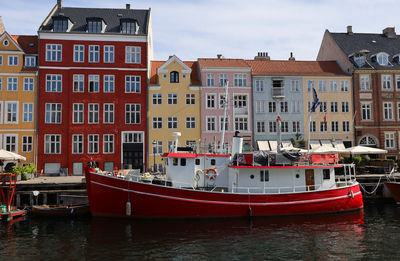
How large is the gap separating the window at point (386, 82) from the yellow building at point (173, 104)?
2270cm

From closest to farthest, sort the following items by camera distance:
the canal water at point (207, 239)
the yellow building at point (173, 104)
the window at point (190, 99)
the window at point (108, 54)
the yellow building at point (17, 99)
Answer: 1. the canal water at point (207, 239)
2. the yellow building at point (17, 99)
3. the window at point (108, 54)
4. the yellow building at point (173, 104)
5. the window at point (190, 99)

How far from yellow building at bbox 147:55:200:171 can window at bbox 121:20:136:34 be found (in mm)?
5166

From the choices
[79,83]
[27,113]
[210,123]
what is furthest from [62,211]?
[210,123]

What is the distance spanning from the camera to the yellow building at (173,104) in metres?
38.0

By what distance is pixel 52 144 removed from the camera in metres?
36.3

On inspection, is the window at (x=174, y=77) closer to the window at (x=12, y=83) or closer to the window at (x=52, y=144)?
the window at (x=52, y=144)

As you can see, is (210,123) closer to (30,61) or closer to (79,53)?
(79,53)

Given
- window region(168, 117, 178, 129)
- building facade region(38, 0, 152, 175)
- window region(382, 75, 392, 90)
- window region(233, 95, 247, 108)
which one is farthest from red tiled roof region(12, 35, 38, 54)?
window region(382, 75, 392, 90)

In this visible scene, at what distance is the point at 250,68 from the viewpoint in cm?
3978

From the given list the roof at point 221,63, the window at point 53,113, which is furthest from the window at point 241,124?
the window at point 53,113

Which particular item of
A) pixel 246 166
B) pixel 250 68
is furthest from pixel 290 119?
pixel 246 166

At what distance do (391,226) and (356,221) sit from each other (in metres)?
2.08

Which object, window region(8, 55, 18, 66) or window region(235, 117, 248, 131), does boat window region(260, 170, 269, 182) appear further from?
window region(8, 55, 18, 66)

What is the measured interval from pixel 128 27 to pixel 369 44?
31.2 meters
